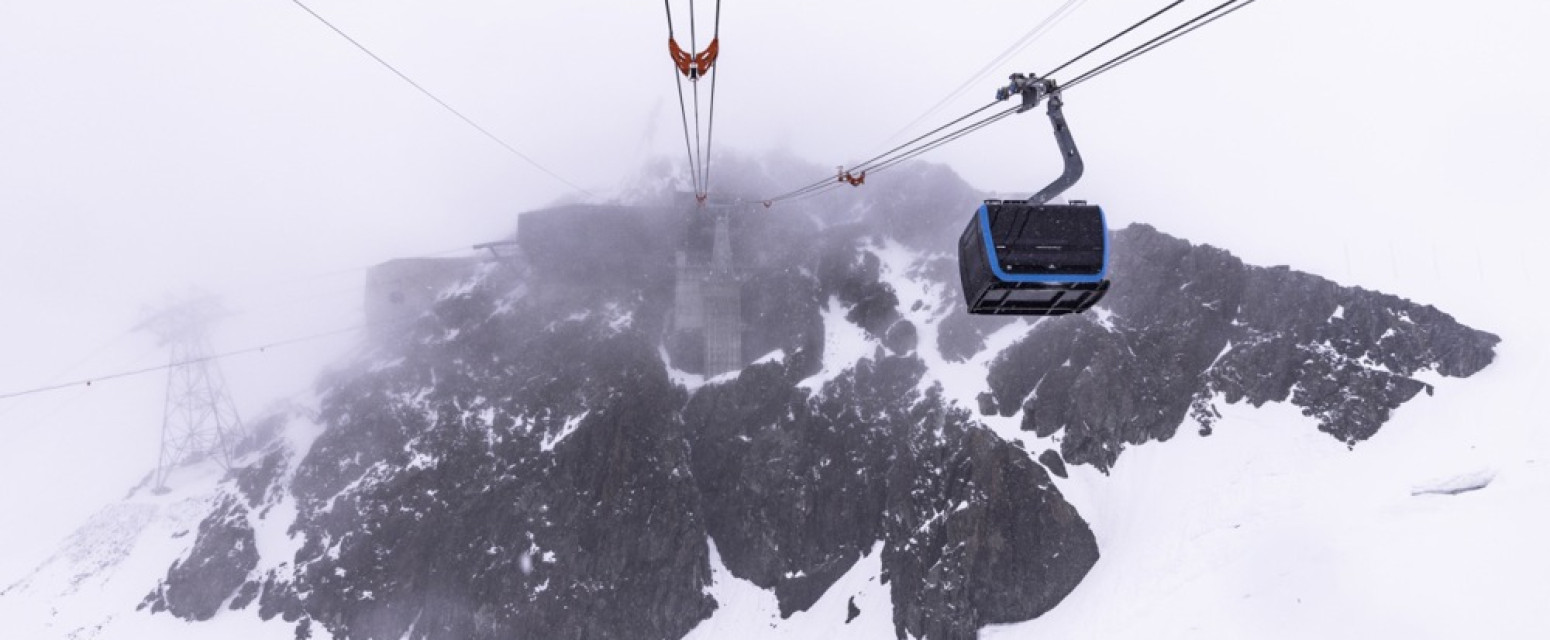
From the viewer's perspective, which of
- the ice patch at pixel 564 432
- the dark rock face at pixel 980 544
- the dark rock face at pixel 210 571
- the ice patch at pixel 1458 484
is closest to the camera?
the ice patch at pixel 1458 484

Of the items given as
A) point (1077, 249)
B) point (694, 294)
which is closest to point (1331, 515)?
point (1077, 249)

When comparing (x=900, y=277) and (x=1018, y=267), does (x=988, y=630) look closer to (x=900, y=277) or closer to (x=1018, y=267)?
(x=900, y=277)

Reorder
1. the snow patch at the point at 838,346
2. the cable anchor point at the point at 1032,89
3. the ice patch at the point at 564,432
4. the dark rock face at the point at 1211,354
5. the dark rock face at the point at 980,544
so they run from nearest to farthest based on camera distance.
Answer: the cable anchor point at the point at 1032,89 → the dark rock face at the point at 980,544 → the dark rock face at the point at 1211,354 → the ice patch at the point at 564,432 → the snow patch at the point at 838,346

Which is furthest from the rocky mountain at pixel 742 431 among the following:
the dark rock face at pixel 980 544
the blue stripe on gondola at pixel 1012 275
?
the blue stripe on gondola at pixel 1012 275

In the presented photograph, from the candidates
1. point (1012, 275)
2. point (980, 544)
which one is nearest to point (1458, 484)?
A: point (980, 544)

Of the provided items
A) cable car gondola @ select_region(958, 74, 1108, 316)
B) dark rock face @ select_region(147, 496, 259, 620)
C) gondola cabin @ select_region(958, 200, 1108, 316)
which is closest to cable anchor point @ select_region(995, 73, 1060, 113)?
cable car gondola @ select_region(958, 74, 1108, 316)

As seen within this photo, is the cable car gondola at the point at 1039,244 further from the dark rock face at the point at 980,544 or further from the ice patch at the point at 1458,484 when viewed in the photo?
the ice patch at the point at 1458,484

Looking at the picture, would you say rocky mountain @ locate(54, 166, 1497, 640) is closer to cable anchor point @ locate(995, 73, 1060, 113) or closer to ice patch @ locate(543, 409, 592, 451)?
ice patch @ locate(543, 409, 592, 451)
